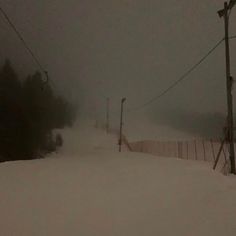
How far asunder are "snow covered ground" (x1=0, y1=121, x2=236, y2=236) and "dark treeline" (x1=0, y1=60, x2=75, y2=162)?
80.8 ft

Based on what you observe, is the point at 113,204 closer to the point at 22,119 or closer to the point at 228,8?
the point at 228,8

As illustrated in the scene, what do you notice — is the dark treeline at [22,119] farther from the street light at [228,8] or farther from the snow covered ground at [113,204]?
the snow covered ground at [113,204]

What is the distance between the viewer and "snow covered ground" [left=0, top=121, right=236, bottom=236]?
7.13 metres

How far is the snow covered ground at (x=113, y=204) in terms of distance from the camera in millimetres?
7133

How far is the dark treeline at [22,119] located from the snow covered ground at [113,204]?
24.6 metres

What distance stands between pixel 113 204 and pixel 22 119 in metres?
36.7

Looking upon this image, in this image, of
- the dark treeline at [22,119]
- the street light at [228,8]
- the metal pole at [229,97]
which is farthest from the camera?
the dark treeline at [22,119]

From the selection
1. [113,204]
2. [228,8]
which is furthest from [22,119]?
[113,204]

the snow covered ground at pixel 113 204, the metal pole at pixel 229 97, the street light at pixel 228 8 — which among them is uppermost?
the street light at pixel 228 8

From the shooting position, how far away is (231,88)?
18250 millimetres

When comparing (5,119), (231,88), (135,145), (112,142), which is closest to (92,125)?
(112,142)

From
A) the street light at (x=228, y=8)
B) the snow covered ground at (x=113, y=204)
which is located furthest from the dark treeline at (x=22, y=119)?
the snow covered ground at (x=113, y=204)

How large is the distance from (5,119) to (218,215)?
122 ft

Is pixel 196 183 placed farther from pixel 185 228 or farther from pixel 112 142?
pixel 112 142
